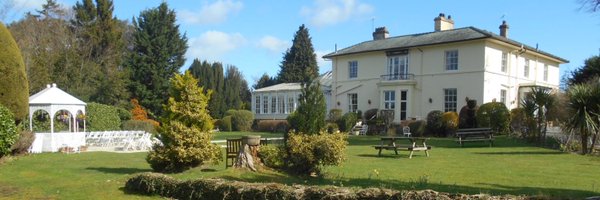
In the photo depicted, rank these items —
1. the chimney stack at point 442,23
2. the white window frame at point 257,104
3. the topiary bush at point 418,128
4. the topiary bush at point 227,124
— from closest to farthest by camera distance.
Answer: the topiary bush at point 418,128, the chimney stack at point 442,23, the topiary bush at point 227,124, the white window frame at point 257,104

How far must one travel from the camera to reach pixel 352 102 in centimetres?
3969

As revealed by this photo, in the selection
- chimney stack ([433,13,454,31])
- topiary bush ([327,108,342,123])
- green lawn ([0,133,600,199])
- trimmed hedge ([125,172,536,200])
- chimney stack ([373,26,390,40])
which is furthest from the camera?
chimney stack ([373,26,390,40])

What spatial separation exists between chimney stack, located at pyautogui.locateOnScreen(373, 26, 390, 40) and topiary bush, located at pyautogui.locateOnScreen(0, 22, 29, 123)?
28.5 meters

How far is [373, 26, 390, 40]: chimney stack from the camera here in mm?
41469

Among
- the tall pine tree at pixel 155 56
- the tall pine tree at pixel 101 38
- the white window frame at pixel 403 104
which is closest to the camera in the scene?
the white window frame at pixel 403 104

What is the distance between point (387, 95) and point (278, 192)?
97.2 ft

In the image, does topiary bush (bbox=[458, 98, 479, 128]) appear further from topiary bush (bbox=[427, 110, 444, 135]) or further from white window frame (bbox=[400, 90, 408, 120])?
white window frame (bbox=[400, 90, 408, 120])

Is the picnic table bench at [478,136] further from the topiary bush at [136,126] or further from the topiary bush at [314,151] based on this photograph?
the topiary bush at [136,126]

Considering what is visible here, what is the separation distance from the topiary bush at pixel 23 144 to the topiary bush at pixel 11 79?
0.78 meters

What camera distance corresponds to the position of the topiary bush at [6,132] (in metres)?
16.0

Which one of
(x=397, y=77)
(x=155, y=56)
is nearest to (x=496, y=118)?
(x=397, y=77)

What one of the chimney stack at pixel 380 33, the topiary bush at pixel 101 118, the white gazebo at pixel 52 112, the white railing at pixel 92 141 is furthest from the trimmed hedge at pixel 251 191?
the chimney stack at pixel 380 33

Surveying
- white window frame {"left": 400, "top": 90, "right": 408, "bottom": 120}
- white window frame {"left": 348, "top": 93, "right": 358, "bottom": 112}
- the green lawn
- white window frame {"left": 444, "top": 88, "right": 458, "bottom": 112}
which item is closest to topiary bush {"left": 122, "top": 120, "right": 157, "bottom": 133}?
white window frame {"left": 348, "top": 93, "right": 358, "bottom": 112}

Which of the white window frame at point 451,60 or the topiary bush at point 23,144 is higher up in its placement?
the white window frame at point 451,60
